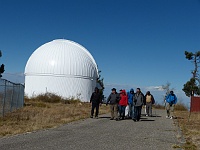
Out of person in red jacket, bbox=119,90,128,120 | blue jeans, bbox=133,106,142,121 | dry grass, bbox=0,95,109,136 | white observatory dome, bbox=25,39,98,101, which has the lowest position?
dry grass, bbox=0,95,109,136

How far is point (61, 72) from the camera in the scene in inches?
1677

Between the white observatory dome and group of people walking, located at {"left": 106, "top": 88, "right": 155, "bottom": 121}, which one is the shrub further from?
group of people walking, located at {"left": 106, "top": 88, "right": 155, "bottom": 121}

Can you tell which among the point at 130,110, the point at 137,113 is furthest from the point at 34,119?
the point at 130,110

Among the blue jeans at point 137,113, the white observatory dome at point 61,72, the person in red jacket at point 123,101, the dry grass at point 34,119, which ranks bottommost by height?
the dry grass at point 34,119

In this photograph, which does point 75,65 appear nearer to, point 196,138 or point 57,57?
point 57,57

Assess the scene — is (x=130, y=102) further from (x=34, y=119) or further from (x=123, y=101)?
(x=34, y=119)

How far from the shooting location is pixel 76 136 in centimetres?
1028

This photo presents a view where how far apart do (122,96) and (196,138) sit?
765cm

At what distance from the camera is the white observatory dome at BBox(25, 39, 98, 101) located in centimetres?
4278

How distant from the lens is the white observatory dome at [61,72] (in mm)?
42781

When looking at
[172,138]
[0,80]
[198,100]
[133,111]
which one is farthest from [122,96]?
[198,100]

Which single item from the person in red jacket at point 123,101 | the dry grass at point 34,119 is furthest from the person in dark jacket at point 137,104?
the dry grass at point 34,119

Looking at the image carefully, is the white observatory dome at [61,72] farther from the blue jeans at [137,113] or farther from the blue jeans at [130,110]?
the blue jeans at [137,113]

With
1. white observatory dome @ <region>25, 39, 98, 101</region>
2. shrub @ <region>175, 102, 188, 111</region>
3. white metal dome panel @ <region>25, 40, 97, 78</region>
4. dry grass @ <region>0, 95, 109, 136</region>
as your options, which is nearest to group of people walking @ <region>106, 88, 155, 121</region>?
dry grass @ <region>0, 95, 109, 136</region>
